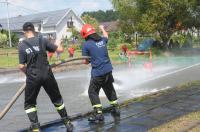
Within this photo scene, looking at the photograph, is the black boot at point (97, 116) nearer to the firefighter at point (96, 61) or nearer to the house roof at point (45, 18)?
the firefighter at point (96, 61)

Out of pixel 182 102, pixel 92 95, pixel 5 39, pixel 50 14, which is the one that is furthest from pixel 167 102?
pixel 50 14

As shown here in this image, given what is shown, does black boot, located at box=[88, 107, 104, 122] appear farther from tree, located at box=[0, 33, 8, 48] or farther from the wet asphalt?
tree, located at box=[0, 33, 8, 48]

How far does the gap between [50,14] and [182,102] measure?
8262 centimetres

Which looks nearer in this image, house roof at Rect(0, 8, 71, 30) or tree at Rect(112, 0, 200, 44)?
tree at Rect(112, 0, 200, 44)

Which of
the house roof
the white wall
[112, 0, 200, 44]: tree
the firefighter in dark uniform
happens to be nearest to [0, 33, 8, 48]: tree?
the house roof

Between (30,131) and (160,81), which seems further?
(160,81)

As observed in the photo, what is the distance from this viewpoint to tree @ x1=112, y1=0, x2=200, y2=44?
39.6 m

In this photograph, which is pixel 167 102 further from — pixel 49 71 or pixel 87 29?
pixel 49 71

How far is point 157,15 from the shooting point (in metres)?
39.8

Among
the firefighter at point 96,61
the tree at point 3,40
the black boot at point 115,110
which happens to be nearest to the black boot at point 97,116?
the firefighter at point 96,61

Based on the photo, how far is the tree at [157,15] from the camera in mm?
39594

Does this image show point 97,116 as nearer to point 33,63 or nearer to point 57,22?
point 33,63

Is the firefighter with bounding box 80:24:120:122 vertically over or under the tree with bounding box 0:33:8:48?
over

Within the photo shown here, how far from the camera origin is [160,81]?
58.2ft
